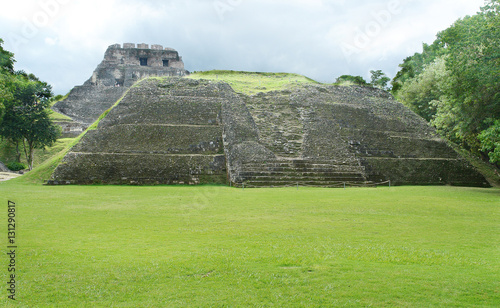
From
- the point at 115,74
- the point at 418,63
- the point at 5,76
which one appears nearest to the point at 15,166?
the point at 5,76

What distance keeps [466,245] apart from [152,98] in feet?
66.6

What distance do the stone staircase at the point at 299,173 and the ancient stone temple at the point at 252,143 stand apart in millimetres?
51

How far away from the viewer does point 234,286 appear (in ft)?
14.1

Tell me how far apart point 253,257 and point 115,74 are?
4475 centimetres

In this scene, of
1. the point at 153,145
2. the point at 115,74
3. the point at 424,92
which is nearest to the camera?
the point at 153,145

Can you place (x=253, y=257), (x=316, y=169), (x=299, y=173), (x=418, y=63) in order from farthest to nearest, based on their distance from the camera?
(x=418, y=63)
(x=316, y=169)
(x=299, y=173)
(x=253, y=257)

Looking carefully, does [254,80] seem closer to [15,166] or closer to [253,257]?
[15,166]

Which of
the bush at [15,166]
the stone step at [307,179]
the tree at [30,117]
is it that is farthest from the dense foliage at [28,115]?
the stone step at [307,179]

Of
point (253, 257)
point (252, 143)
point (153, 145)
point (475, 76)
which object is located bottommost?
point (253, 257)

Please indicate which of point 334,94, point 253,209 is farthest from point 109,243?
point 334,94

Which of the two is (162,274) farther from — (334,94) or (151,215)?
(334,94)

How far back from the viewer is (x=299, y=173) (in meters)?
18.0

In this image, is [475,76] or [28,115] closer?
[475,76]

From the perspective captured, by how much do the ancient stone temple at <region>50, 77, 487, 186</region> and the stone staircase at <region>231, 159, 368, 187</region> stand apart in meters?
0.05
